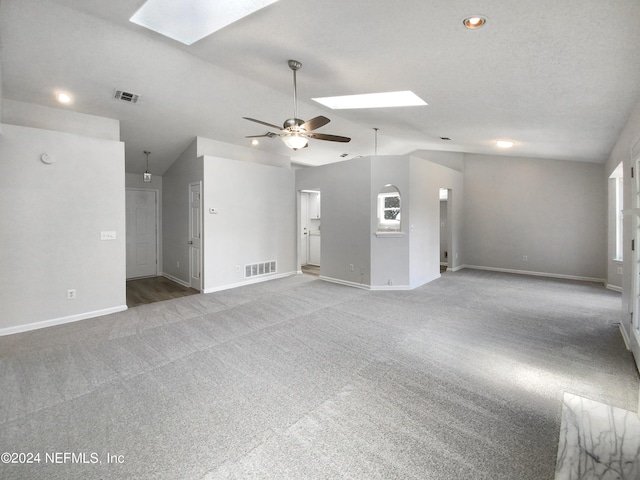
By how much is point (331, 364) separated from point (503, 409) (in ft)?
4.55

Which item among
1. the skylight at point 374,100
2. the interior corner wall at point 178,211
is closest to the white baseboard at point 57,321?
the interior corner wall at point 178,211

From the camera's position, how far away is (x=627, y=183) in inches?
131

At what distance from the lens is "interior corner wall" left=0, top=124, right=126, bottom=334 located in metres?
3.67

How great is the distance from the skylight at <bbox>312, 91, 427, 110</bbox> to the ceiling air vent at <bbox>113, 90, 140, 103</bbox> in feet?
8.46

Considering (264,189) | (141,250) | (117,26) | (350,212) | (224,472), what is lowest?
(224,472)

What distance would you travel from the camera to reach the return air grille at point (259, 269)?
20.8ft

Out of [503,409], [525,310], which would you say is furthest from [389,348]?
[525,310]

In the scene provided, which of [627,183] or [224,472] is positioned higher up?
[627,183]

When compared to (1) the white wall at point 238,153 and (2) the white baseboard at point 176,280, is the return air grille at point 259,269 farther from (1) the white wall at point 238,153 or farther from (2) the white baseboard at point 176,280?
(1) the white wall at point 238,153

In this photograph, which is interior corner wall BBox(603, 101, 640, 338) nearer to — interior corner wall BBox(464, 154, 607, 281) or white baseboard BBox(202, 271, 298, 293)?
interior corner wall BBox(464, 154, 607, 281)

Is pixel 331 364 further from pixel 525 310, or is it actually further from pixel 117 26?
pixel 117 26

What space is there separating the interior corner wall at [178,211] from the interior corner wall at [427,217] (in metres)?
4.18

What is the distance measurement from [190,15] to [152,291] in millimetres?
4748

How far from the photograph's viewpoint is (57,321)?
3.98 metres
